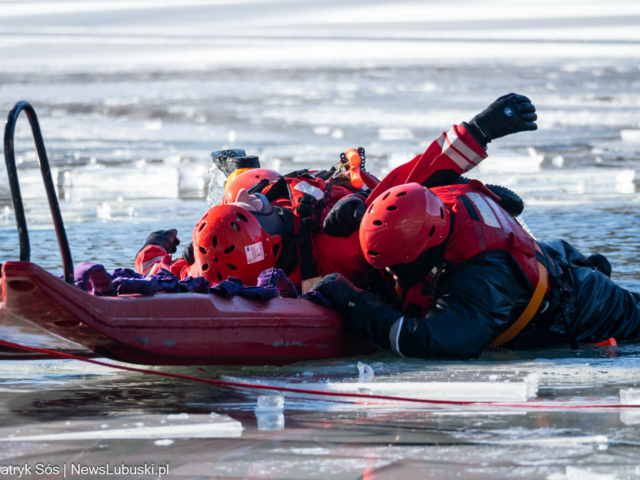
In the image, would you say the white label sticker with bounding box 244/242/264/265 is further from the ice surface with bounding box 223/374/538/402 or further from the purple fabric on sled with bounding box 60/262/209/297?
the ice surface with bounding box 223/374/538/402

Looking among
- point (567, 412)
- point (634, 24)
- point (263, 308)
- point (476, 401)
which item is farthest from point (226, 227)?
point (634, 24)

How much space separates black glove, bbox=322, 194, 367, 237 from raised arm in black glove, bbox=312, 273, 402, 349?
33 centimetres

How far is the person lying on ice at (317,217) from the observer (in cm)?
466

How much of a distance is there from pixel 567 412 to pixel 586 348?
1241mm

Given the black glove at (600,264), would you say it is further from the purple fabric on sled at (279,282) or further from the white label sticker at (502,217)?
the purple fabric on sled at (279,282)

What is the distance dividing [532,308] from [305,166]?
285 inches

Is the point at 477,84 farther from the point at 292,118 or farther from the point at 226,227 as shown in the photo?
the point at 226,227

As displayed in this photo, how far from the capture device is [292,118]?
1717 centimetres

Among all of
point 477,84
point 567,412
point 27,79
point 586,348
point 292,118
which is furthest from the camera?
point 27,79

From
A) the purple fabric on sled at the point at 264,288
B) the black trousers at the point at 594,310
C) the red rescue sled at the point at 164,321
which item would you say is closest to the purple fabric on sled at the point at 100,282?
the red rescue sled at the point at 164,321

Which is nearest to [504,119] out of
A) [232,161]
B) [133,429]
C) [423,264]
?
[423,264]

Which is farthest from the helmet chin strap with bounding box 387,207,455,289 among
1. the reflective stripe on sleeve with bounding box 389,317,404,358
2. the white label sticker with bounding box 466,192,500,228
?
the reflective stripe on sleeve with bounding box 389,317,404,358

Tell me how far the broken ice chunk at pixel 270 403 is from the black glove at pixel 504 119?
6.81 ft

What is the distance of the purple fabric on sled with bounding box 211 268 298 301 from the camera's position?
432cm
